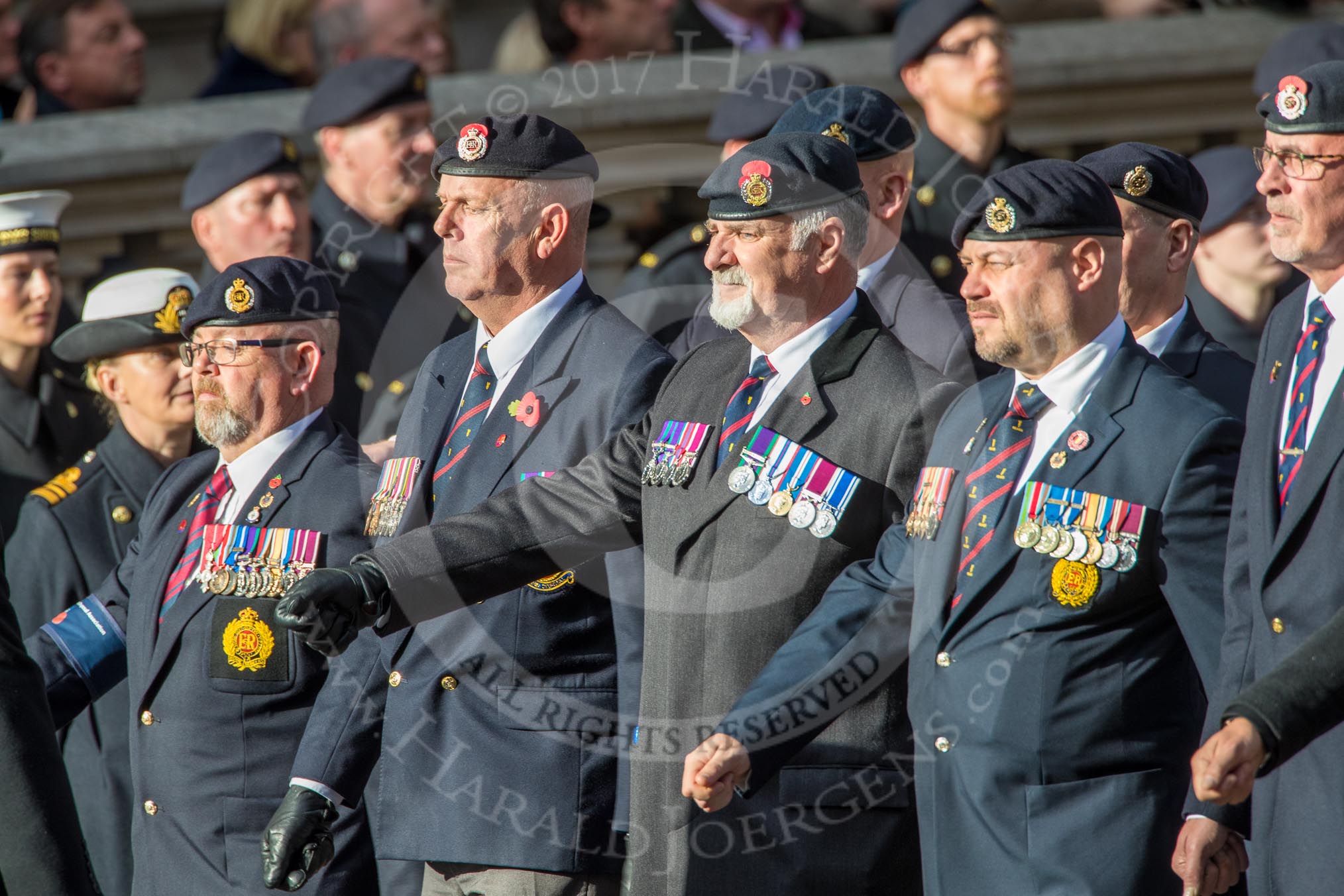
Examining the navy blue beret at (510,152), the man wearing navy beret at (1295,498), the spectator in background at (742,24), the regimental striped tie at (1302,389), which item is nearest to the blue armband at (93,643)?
the navy blue beret at (510,152)

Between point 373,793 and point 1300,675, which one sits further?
point 373,793

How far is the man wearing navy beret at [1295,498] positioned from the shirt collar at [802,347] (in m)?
0.92

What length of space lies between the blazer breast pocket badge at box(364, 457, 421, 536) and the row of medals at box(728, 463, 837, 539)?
0.93m

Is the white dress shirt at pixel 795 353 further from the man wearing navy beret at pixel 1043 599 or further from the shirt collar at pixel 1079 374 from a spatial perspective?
the shirt collar at pixel 1079 374

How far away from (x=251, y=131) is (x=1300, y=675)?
16.3 feet

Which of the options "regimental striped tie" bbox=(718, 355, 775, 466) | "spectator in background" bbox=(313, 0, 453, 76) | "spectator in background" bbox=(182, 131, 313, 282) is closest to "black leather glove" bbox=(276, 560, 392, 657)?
"regimental striped tie" bbox=(718, 355, 775, 466)

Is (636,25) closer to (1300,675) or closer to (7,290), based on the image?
(7,290)

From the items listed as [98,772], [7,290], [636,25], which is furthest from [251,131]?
[98,772]

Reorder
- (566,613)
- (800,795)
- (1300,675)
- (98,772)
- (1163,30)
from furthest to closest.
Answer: (1163,30)
(98,772)
(566,613)
(800,795)
(1300,675)

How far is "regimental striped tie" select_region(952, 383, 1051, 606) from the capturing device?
169 inches

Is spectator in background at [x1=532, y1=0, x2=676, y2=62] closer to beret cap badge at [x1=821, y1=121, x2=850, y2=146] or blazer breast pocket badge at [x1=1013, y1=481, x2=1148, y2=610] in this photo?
beret cap badge at [x1=821, y1=121, x2=850, y2=146]

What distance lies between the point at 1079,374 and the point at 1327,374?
1.63ft

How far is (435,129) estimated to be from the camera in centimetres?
762

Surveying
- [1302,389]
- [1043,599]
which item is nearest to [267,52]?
[1043,599]
